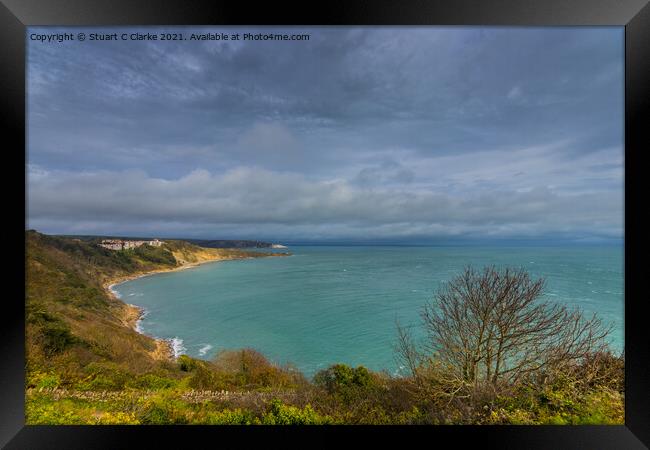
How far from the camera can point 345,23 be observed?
1.64 metres

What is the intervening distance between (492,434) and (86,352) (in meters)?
6.33

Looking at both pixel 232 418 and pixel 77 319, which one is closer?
pixel 232 418

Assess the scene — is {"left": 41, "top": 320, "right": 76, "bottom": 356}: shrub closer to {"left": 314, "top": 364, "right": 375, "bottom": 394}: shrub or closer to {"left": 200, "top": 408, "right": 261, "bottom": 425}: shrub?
{"left": 200, "top": 408, "right": 261, "bottom": 425}: shrub

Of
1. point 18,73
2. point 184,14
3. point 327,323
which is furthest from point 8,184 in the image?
point 327,323

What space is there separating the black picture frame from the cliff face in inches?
30.4

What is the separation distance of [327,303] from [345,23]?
11.6 meters

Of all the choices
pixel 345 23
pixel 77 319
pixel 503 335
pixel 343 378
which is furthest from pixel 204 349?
pixel 345 23

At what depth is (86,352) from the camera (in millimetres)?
4273

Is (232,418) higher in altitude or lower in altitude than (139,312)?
higher

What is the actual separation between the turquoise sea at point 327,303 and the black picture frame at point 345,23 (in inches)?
58.9

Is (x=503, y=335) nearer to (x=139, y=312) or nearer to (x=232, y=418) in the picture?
(x=232, y=418)

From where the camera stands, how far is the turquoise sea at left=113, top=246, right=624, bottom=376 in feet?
22.1

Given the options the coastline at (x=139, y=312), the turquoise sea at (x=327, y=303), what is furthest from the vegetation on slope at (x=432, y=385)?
the coastline at (x=139, y=312)

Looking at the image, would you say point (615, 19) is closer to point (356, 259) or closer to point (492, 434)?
point (492, 434)
